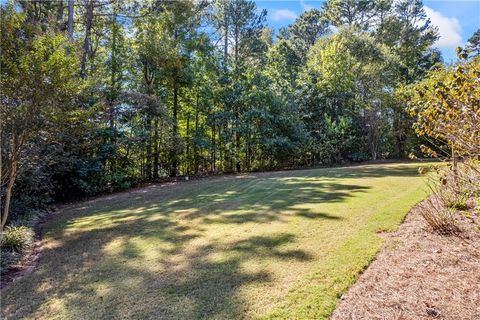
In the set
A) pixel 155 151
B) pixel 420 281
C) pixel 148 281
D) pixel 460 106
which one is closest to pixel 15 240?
pixel 148 281

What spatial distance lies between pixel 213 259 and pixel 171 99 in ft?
37.0

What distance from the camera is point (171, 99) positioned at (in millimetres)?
13555

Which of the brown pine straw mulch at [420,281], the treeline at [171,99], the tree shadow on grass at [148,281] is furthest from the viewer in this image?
the treeline at [171,99]

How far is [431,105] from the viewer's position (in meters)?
2.56

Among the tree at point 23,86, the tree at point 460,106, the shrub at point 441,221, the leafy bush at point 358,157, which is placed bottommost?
the shrub at point 441,221

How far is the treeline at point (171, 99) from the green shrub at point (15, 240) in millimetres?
867

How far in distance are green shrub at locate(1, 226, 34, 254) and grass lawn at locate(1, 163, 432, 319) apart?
0.28 metres

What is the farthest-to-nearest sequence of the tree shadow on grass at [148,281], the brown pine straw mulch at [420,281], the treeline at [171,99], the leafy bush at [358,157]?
the leafy bush at [358,157], the treeline at [171,99], the tree shadow on grass at [148,281], the brown pine straw mulch at [420,281]

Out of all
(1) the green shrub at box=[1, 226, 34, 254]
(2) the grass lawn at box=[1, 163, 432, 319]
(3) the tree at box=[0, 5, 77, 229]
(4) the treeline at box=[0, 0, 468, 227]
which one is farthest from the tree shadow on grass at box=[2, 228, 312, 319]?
(4) the treeline at box=[0, 0, 468, 227]

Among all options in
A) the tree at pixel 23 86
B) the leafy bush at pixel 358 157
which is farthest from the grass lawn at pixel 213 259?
the leafy bush at pixel 358 157

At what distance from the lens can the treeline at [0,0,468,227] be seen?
4.66 metres

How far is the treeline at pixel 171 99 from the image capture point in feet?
15.3

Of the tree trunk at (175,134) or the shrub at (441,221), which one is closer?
the shrub at (441,221)

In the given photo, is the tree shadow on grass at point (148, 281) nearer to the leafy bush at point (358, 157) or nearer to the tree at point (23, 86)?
the tree at point (23, 86)
